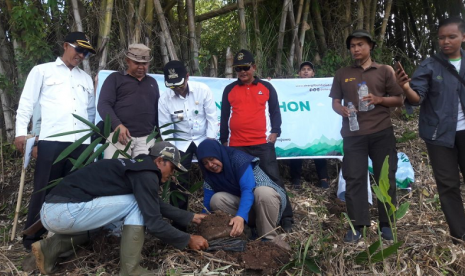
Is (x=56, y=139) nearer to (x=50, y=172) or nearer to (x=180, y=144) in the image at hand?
(x=50, y=172)

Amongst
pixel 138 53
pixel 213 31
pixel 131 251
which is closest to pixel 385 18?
pixel 213 31

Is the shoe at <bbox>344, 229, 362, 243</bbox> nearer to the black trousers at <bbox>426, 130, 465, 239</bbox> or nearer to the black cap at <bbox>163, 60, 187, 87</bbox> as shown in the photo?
the black trousers at <bbox>426, 130, 465, 239</bbox>

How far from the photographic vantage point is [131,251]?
3002 millimetres

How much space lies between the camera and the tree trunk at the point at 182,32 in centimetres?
629

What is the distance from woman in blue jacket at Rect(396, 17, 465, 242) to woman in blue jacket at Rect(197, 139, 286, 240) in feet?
4.04

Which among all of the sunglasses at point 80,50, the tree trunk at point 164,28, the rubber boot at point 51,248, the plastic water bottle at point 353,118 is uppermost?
the tree trunk at point 164,28

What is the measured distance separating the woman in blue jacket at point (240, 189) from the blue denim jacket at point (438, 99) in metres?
1.26

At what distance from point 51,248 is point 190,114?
1714mm

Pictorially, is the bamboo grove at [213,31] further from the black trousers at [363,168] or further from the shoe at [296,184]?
the black trousers at [363,168]

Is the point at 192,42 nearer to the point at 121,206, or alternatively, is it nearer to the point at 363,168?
the point at 363,168

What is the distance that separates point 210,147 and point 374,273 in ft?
5.00

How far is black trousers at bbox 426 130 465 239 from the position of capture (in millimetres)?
3422

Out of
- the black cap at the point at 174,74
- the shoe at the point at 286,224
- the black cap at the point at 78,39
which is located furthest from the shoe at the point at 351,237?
the black cap at the point at 78,39

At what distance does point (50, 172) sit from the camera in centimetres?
381
